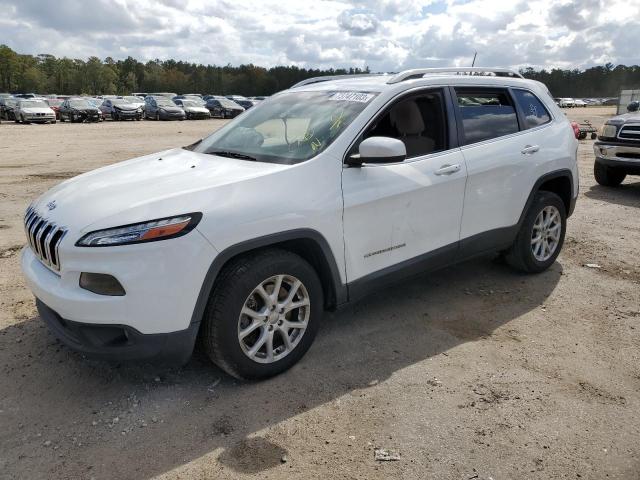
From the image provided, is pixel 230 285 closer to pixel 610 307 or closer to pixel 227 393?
pixel 227 393

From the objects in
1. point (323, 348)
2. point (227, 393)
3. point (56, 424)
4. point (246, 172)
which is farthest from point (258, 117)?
point (56, 424)

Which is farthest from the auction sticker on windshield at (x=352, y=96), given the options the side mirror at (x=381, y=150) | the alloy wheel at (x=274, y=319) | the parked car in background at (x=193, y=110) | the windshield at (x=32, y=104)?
the parked car in background at (x=193, y=110)

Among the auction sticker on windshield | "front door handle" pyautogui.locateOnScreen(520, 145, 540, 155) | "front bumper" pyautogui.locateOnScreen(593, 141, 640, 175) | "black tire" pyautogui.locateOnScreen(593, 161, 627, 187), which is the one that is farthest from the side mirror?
"black tire" pyautogui.locateOnScreen(593, 161, 627, 187)

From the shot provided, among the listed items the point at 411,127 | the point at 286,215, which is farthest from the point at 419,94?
the point at 286,215

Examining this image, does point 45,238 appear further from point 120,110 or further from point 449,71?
point 120,110

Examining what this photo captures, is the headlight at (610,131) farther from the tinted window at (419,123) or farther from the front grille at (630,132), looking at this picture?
the tinted window at (419,123)

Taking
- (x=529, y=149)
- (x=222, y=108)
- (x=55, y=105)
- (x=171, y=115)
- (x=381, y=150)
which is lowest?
(x=171, y=115)

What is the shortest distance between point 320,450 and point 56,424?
145 centimetres

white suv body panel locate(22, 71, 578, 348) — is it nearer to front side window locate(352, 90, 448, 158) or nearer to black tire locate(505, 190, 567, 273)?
front side window locate(352, 90, 448, 158)

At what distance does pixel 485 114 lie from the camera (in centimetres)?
448

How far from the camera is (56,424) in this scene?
9.73ft

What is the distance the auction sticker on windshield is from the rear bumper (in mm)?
1900

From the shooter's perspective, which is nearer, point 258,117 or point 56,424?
point 56,424

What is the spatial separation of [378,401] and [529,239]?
253 centimetres
